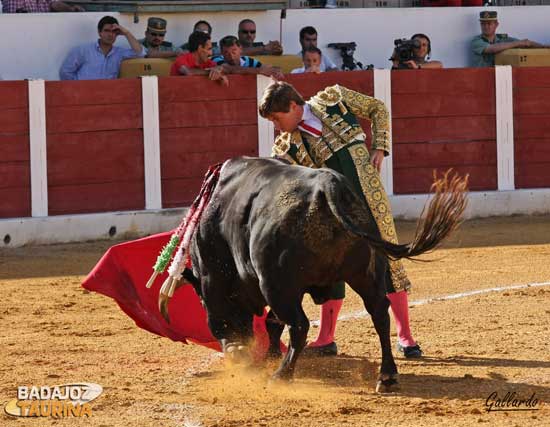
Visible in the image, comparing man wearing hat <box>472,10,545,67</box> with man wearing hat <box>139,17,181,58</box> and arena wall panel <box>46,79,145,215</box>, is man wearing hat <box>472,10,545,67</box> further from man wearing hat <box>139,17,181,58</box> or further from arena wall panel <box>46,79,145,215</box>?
arena wall panel <box>46,79,145,215</box>

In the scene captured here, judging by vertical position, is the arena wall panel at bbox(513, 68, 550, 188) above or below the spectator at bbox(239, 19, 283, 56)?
below

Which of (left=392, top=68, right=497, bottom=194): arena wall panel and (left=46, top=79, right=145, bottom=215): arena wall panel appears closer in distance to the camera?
(left=46, top=79, right=145, bottom=215): arena wall panel

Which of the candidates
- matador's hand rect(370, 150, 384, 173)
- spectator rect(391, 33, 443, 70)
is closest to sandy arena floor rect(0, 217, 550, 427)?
matador's hand rect(370, 150, 384, 173)

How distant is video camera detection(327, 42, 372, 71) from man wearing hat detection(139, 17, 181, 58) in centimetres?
147

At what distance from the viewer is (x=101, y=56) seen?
353 inches

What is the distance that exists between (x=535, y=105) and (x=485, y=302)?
12.4 ft

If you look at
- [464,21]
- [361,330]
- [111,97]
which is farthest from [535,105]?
[361,330]

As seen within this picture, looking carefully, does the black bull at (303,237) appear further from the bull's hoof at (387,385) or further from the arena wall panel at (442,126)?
the arena wall panel at (442,126)

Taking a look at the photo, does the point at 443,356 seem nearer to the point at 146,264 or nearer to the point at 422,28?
the point at 146,264

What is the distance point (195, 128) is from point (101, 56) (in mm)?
893

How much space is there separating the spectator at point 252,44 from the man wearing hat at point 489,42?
1718 millimetres

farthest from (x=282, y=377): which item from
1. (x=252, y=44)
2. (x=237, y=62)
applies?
(x=252, y=44)

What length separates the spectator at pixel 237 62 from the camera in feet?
28.1

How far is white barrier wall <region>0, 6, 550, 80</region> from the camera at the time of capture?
9.44 m
